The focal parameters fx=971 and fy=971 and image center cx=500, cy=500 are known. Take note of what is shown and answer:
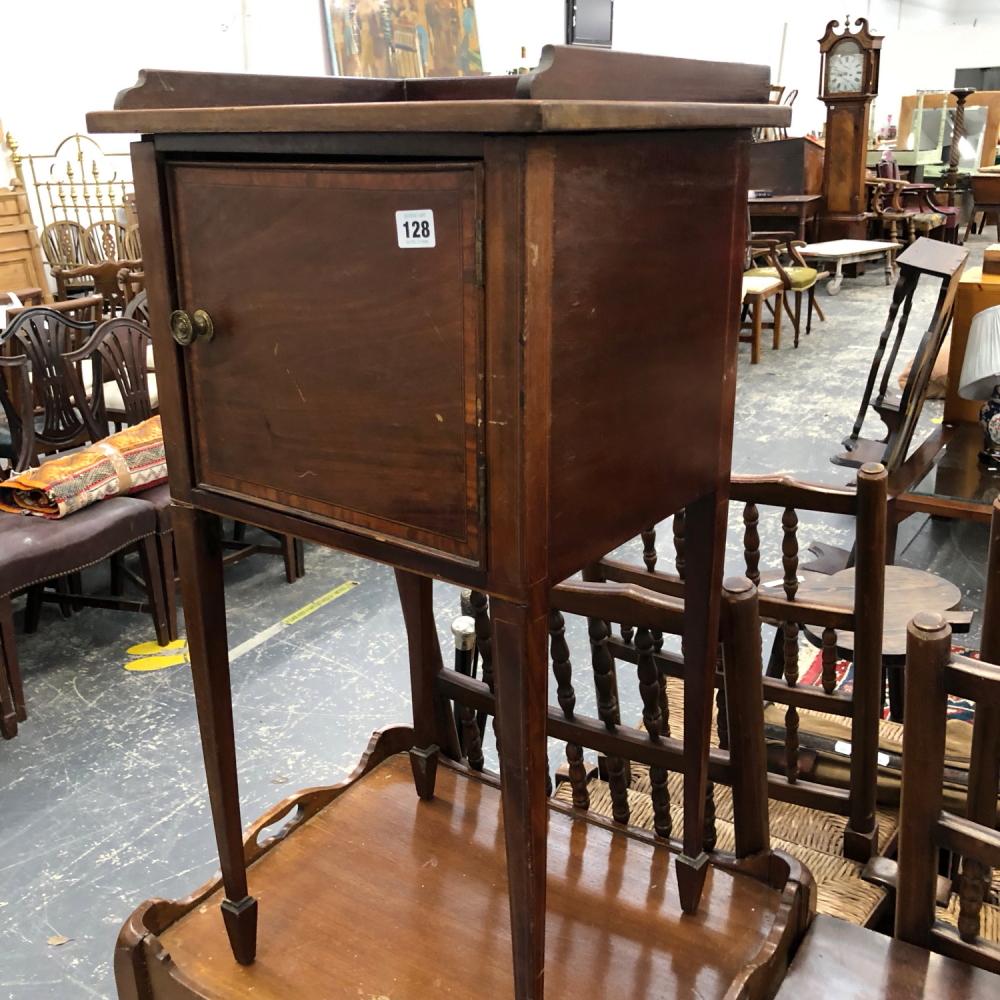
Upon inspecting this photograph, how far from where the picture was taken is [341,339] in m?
0.79

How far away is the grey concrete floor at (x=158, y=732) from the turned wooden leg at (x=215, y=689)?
78cm

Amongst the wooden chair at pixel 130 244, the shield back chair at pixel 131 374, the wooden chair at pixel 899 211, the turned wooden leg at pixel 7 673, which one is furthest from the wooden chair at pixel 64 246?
the wooden chair at pixel 899 211

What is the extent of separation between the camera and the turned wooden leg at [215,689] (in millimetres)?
992

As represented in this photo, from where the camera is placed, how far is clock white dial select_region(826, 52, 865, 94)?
783cm

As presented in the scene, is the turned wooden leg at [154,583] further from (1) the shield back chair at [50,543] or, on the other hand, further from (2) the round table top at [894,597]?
(2) the round table top at [894,597]

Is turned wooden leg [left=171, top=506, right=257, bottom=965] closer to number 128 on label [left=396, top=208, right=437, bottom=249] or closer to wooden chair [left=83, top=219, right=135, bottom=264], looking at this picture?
number 128 on label [left=396, top=208, right=437, bottom=249]

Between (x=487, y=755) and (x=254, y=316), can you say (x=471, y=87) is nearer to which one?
(x=254, y=316)

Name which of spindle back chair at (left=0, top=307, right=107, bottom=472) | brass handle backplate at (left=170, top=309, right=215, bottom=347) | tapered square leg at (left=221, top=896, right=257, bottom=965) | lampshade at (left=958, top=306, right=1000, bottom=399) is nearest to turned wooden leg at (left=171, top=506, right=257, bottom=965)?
tapered square leg at (left=221, top=896, right=257, bottom=965)

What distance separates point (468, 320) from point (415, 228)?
80mm

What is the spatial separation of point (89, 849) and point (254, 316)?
1530 mm

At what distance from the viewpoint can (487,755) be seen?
2277 mm

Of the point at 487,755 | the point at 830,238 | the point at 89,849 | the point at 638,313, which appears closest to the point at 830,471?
the point at 487,755

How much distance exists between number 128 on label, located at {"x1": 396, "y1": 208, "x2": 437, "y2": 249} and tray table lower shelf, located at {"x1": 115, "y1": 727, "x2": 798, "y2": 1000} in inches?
29.9

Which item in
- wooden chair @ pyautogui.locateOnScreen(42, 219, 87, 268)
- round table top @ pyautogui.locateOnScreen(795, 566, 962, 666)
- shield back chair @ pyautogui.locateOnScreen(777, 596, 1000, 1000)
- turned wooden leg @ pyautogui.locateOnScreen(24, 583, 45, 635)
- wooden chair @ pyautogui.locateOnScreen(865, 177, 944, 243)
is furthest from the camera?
wooden chair @ pyautogui.locateOnScreen(865, 177, 944, 243)
